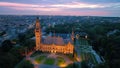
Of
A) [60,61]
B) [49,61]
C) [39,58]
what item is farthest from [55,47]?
[60,61]

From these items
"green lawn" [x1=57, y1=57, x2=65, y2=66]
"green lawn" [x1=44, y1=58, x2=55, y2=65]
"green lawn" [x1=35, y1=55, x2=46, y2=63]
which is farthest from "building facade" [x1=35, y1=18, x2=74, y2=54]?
"green lawn" [x1=44, y1=58, x2=55, y2=65]

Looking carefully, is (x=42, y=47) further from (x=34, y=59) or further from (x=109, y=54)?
(x=109, y=54)

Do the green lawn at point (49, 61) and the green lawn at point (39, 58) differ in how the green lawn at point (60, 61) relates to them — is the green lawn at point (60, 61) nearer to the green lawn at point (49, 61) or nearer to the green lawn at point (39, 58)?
the green lawn at point (49, 61)

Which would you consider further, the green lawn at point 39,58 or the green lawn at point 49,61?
the green lawn at point 39,58

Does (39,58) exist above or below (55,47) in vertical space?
below

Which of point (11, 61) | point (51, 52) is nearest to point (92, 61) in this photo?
point (51, 52)

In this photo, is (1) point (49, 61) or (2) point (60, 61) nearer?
(2) point (60, 61)

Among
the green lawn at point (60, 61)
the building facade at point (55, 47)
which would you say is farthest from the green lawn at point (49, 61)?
the building facade at point (55, 47)

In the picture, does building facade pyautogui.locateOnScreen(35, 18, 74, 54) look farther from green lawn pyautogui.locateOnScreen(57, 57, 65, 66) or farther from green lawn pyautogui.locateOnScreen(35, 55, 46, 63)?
green lawn pyautogui.locateOnScreen(57, 57, 65, 66)

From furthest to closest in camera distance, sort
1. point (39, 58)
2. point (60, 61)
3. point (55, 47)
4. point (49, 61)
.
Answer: point (55, 47)
point (39, 58)
point (49, 61)
point (60, 61)

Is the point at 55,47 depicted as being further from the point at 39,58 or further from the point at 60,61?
the point at 60,61

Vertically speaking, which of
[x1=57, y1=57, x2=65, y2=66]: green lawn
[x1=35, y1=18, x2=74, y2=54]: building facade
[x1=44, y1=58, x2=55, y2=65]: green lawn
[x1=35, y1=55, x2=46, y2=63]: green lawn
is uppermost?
[x1=35, y1=18, x2=74, y2=54]: building facade
